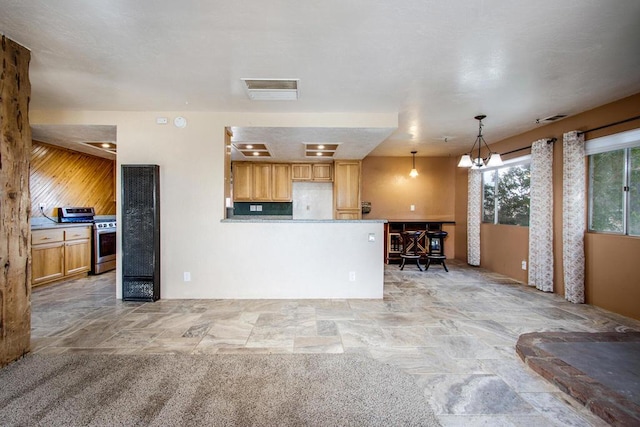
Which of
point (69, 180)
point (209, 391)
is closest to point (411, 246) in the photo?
point (209, 391)

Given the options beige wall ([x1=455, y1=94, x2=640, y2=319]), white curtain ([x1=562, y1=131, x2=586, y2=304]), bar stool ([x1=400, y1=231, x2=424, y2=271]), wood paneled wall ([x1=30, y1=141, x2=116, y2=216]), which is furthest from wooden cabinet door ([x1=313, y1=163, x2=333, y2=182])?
wood paneled wall ([x1=30, y1=141, x2=116, y2=216])

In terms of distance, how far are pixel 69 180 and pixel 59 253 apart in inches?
56.3

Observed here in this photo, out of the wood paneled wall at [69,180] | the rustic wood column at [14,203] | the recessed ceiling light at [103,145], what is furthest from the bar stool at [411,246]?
the wood paneled wall at [69,180]

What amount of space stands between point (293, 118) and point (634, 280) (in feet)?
14.0

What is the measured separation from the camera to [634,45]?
81.8 inches

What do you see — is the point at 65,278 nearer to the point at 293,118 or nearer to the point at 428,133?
the point at 293,118

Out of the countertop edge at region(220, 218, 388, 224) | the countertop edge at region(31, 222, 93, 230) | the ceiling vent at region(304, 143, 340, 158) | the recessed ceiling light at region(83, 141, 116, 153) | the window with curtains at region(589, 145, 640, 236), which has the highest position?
the ceiling vent at region(304, 143, 340, 158)

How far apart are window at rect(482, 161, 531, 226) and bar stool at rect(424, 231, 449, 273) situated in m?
1.07

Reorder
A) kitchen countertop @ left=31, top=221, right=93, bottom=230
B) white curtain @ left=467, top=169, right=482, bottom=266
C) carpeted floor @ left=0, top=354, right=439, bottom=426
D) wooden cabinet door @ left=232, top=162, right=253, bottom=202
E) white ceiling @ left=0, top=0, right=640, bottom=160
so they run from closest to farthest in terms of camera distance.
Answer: carpeted floor @ left=0, top=354, right=439, bottom=426, white ceiling @ left=0, top=0, right=640, bottom=160, kitchen countertop @ left=31, top=221, right=93, bottom=230, white curtain @ left=467, top=169, right=482, bottom=266, wooden cabinet door @ left=232, top=162, right=253, bottom=202

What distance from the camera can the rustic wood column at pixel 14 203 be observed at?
6.47 feet

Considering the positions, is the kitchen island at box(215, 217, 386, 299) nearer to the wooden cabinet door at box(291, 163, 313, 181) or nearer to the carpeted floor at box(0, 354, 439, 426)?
the carpeted floor at box(0, 354, 439, 426)

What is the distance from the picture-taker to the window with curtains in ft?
10.0

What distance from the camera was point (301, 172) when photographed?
618 centimetres

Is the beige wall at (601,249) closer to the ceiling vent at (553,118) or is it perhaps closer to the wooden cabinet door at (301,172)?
the ceiling vent at (553,118)
